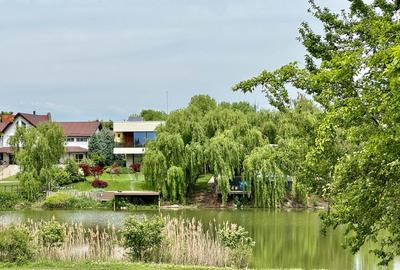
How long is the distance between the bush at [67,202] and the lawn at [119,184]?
373cm

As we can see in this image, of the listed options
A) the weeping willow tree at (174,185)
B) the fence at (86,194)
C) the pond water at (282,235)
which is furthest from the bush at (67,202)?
the weeping willow tree at (174,185)

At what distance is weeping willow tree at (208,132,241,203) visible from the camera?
35625mm

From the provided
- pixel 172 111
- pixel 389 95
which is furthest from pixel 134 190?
pixel 389 95

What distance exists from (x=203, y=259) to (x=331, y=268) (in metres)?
4.12

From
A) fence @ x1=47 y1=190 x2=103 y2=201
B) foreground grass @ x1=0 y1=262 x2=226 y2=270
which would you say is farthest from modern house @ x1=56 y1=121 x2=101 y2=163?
foreground grass @ x1=0 y1=262 x2=226 y2=270

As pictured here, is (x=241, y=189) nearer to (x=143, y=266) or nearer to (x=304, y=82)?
(x=143, y=266)

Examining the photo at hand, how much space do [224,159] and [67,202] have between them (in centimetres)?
1059

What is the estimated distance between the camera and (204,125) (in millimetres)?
38812

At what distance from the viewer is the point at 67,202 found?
36.5m

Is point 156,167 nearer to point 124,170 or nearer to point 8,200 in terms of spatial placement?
point 8,200

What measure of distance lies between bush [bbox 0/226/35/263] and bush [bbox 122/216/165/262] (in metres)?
2.48

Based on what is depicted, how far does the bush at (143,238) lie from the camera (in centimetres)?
1451

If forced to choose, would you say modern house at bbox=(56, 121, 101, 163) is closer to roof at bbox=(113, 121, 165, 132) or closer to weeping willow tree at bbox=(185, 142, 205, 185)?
roof at bbox=(113, 121, 165, 132)

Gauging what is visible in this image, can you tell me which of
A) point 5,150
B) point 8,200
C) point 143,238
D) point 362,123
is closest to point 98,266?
Result: point 143,238
